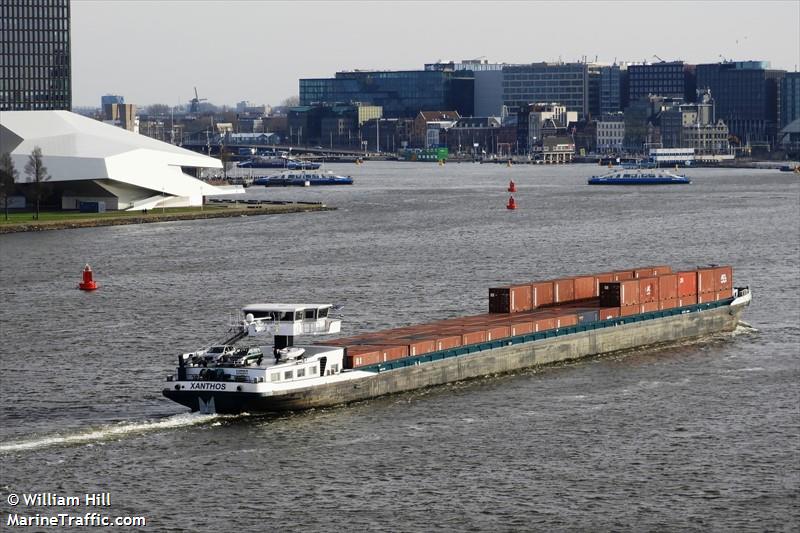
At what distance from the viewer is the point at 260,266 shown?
327 feet

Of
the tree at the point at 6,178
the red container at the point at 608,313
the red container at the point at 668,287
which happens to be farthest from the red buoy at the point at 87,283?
the tree at the point at 6,178

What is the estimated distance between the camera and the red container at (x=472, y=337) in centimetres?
5841

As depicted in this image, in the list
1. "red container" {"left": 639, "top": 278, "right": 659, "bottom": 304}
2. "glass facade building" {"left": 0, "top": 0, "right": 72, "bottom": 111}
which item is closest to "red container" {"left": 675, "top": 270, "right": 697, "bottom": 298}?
"red container" {"left": 639, "top": 278, "right": 659, "bottom": 304}

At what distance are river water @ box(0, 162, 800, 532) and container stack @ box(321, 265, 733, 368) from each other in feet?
6.03

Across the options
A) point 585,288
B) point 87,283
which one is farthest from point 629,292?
point 87,283

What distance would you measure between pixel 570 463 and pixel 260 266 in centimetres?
5571

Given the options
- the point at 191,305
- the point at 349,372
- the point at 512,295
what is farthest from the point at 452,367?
the point at 191,305

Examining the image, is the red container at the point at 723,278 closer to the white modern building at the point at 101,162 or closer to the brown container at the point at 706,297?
the brown container at the point at 706,297

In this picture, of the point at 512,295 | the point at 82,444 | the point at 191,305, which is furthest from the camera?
the point at 191,305

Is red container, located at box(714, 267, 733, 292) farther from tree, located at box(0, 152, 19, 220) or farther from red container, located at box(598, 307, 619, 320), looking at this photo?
tree, located at box(0, 152, 19, 220)

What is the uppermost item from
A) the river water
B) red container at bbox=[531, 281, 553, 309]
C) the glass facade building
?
the glass facade building

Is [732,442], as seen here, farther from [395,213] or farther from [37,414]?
[395,213]

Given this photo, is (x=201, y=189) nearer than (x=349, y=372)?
No

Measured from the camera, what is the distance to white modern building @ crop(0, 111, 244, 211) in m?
141
